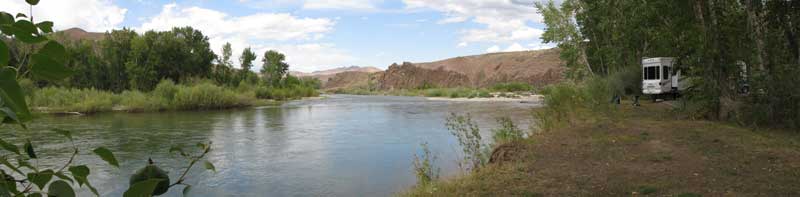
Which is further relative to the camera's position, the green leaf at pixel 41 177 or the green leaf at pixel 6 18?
the green leaf at pixel 41 177

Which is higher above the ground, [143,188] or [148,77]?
[148,77]

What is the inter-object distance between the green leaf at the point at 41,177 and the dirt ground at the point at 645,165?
5106 mm

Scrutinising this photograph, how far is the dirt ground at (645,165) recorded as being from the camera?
5.41 meters

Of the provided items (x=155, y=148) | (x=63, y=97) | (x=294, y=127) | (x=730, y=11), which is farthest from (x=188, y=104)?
(x=730, y=11)

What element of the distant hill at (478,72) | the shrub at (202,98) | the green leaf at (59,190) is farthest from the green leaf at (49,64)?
the distant hill at (478,72)

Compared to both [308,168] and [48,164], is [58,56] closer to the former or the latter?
[308,168]

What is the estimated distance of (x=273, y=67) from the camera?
207 feet

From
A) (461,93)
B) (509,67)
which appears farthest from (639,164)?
(509,67)

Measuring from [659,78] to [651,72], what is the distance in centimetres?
36

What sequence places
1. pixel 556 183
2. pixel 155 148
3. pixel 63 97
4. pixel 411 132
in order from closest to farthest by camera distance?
pixel 556 183, pixel 155 148, pixel 411 132, pixel 63 97

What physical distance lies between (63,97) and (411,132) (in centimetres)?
2313

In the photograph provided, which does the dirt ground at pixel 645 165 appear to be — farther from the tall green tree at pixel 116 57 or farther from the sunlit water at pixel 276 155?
the tall green tree at pixel 116 57

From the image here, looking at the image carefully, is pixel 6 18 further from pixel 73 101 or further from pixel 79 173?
pixel 73 101

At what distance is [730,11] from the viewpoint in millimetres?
11602
